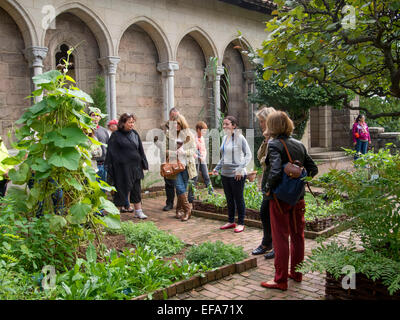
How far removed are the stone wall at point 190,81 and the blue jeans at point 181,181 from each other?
5424 mm

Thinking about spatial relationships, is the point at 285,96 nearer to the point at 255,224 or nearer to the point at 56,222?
the point at 255,224

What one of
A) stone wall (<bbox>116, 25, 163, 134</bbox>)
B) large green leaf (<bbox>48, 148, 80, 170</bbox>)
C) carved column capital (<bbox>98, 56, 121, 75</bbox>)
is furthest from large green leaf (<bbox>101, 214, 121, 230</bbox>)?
stone wall (<bbox>116, 25, 163, 134</bbox>)

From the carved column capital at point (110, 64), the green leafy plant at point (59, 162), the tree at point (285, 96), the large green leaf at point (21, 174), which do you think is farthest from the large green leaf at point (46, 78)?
the tree at point (285, 96)

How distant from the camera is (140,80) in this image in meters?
11.5

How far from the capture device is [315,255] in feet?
12.0

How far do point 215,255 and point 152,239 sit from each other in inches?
40.5

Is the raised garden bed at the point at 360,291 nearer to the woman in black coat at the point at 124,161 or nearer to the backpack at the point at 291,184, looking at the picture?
the backpack at the point at 291,184

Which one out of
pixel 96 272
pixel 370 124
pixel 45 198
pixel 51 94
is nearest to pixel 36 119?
pixel 51 94

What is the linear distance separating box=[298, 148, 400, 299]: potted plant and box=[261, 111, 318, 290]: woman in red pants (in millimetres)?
421

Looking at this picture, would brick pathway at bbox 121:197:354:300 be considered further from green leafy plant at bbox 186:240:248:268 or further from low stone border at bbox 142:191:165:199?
low stone border at bbox 142:191:165:199

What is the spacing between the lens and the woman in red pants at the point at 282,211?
3977mm

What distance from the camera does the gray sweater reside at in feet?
19.9
